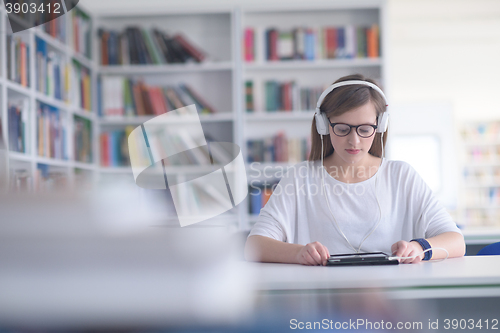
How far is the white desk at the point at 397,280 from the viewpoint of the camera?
0.65 m

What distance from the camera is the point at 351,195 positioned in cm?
129

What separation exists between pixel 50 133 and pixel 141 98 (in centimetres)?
84

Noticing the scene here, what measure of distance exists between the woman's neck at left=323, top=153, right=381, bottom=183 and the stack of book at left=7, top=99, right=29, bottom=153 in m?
1.69

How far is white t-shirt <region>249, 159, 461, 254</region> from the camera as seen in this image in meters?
1.23

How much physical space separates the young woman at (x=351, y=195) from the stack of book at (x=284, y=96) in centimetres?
202

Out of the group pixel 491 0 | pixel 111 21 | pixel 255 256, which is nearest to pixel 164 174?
pixel 111 21

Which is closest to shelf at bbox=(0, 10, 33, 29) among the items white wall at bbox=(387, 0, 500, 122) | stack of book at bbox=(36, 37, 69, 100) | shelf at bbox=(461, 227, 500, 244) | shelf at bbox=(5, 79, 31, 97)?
stack of book at bbox=(36, 37, 69, 100)

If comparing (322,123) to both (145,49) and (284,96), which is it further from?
(145,49)

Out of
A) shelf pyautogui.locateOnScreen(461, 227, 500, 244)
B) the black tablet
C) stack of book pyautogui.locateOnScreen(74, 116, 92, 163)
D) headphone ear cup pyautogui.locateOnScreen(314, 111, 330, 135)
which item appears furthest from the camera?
stack of book pyautogui.locateOnScreen(74, 116, 92, 163)

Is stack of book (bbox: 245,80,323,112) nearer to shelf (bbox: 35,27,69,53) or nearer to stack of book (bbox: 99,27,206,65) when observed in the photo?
stack of book (bbox: 99,27,206,65)

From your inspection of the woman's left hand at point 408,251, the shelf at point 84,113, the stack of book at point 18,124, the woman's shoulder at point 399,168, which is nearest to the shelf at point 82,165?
the shelf at point 84,113

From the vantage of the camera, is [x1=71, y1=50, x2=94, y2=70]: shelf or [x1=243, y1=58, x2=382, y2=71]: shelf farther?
[x1=243, y1=58, x2=382, y2=71]: shelf

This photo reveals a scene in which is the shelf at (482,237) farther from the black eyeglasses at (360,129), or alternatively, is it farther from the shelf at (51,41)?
the shelf at (51,41)

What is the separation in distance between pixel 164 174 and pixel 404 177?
6.47ft
